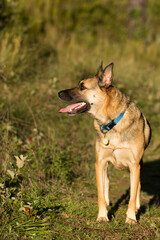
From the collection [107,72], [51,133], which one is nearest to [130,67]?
[51,133]

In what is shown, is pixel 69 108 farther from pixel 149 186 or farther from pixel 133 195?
pixel 149 186

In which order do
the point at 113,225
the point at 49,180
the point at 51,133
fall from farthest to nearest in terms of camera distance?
1. the point at 51,133
2. the point at 49,180
3. the point at 113,225

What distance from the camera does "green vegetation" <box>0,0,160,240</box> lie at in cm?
368

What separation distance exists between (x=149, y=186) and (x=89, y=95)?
2.48 metres

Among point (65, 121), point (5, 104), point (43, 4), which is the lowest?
point (65, 121)

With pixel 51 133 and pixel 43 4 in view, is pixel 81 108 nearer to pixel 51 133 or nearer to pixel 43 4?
pixel 51 133

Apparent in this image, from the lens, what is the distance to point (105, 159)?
14.2ft

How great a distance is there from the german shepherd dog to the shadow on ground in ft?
2.01

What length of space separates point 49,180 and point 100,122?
1.21 meters

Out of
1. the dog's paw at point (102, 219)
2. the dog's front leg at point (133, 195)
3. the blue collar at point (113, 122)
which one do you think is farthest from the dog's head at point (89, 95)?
the dog's paw at point (102, 219)

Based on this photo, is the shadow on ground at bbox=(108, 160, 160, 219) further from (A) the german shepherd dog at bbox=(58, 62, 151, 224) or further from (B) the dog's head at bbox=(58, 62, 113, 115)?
(B) the dog's head at bbox=(58, 62, 113, 115)

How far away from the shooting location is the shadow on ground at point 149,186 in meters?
4.73

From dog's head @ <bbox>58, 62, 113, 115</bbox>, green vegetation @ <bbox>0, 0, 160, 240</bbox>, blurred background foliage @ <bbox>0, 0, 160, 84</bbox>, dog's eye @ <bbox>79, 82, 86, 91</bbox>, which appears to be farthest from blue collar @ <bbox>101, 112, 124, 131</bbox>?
blurred background foliage @ <bbox>0, 0, 160, 84</bbox>

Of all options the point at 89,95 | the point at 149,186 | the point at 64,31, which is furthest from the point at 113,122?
the point at 64,31
